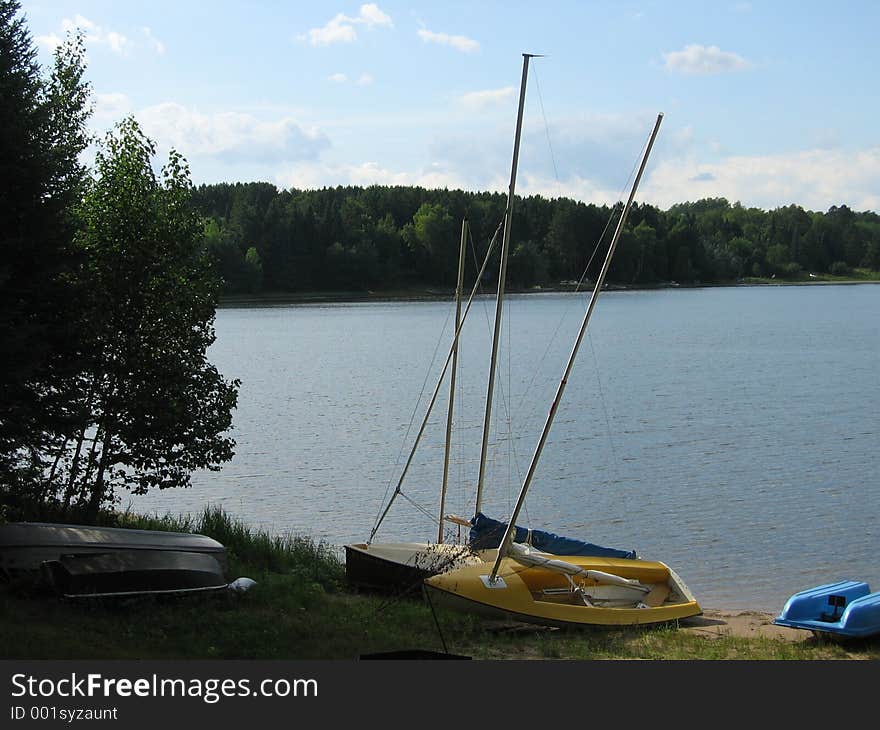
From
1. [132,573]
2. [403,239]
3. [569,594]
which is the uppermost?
[403,239]

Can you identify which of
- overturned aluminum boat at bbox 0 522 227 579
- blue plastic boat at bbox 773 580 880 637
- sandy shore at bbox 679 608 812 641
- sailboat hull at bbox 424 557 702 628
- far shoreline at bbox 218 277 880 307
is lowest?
sandy shore at bbox 679 608 812 641

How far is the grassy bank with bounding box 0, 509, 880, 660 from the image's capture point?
1258cm

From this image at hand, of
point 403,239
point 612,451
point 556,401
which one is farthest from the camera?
point 403,239

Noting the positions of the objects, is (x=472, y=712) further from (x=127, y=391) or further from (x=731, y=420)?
(x=731, y=420)

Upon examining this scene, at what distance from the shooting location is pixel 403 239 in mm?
155750

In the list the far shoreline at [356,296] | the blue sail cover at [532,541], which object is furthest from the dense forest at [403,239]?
the blue sail cover at [532,541]

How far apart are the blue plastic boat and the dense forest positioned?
9753 cm

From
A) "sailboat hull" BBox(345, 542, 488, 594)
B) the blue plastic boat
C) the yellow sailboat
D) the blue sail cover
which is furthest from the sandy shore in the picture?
"sailboat hull" BBox(345, 542, 488, 594)

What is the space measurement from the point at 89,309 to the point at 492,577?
7.68 meters

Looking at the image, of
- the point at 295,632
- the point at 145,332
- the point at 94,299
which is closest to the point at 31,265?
the point at 94,299

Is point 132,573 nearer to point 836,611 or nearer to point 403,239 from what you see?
point 836,611

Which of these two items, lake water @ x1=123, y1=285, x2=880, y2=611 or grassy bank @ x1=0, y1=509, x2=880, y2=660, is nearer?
grassy bank @ x1=0, y1=509, x2=880, y2=660

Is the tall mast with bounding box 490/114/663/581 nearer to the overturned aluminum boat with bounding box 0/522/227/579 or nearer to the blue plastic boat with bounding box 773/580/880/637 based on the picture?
the blue plastic boat with bounding box 773/580/880/637

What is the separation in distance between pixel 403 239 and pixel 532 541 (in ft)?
451
